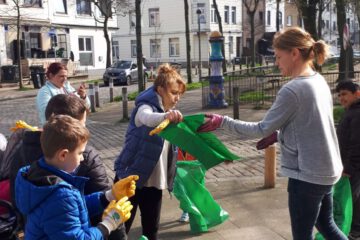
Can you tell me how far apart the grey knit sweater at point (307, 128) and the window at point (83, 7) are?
3926 centimetres

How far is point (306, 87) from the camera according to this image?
116 inches

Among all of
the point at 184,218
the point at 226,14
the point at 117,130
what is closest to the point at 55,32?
the point at 226,14

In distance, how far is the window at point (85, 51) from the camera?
132 ft

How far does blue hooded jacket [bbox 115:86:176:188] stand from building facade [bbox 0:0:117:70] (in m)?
27.1

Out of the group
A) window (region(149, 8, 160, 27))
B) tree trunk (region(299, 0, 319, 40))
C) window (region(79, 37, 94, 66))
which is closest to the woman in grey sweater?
tree trunk (region(299, 0, 319, 40))

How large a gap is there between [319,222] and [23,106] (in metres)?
16.3

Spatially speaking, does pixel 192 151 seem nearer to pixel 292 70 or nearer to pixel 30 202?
pixel 292 70

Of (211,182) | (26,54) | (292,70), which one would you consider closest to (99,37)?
(26,54)

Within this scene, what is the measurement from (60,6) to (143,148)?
37.0m

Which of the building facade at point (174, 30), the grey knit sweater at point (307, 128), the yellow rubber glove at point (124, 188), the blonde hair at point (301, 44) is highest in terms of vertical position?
the building facade at point (174, 30)

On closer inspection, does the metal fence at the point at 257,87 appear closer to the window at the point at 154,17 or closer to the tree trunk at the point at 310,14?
the tree trunk at the point at 310,14

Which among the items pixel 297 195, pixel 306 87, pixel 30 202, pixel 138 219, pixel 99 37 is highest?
pixel 99 37

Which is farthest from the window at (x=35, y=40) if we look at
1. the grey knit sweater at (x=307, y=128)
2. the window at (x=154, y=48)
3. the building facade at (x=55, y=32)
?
the grey knit sweater at (x=307, y=128)

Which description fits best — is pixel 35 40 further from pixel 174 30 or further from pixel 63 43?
pixel 174 30
